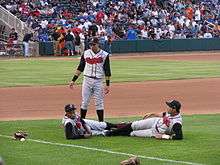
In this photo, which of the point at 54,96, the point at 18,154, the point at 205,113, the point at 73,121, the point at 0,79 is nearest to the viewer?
the point at 18,154

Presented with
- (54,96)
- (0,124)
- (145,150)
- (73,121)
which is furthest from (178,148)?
(54,96)

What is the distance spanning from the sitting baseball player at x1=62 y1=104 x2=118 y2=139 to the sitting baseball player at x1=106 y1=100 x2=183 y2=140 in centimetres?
20

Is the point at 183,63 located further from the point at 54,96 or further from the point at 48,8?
the point at 54,96

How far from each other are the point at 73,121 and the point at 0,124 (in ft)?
9.84

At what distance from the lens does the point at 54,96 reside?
2077 cm

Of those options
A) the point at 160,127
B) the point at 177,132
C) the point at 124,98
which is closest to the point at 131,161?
the point at 177,132

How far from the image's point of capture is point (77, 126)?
12266mm

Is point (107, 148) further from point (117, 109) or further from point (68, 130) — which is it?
point (117, 109)

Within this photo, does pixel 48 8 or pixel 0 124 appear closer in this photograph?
pixel 0 124

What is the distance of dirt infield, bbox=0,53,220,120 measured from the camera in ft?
55.5

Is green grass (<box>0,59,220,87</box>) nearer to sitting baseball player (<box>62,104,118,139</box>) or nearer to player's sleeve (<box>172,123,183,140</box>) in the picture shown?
sitting baseball player (<box>62,104,118,139</box>)

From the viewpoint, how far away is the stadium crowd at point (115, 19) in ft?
148

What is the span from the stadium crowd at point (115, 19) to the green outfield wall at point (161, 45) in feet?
1.38

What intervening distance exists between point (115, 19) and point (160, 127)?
35493 mm
